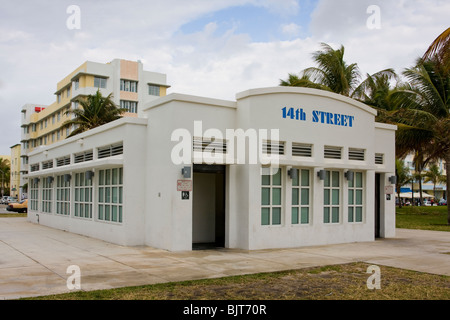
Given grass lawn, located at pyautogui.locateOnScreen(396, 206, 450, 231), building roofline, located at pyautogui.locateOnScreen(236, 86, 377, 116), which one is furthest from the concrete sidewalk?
grass lawn, located at pyautogui.locateOnScreen(396, 206, 450, 231)

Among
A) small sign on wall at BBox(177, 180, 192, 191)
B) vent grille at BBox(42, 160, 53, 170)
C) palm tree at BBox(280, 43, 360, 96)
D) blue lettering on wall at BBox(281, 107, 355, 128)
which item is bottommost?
small sign on wall at BBox(177, 180, 192, 191)

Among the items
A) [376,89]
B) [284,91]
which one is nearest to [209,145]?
[284,91]

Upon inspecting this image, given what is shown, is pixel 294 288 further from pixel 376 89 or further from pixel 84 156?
pixel 376 89

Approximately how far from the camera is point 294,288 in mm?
8062

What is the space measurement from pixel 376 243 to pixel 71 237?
1094 centimetres

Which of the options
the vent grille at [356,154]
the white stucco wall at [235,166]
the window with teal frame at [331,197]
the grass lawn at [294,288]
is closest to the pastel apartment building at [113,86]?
the white stucco wall at [235,166]

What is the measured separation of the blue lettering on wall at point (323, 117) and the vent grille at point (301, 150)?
83 cm

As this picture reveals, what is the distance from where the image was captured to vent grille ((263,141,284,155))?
13.6 meters

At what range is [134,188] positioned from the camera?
14.1 m

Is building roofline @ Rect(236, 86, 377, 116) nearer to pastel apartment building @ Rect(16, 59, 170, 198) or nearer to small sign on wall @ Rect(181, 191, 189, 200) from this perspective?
small sign on wall @ Rect(181, 191, 189, 200)

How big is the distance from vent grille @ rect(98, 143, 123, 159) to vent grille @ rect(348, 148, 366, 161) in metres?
7.84

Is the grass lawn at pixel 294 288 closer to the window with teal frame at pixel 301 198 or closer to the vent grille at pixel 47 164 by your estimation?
the window with teal frame at pixel 301 198
